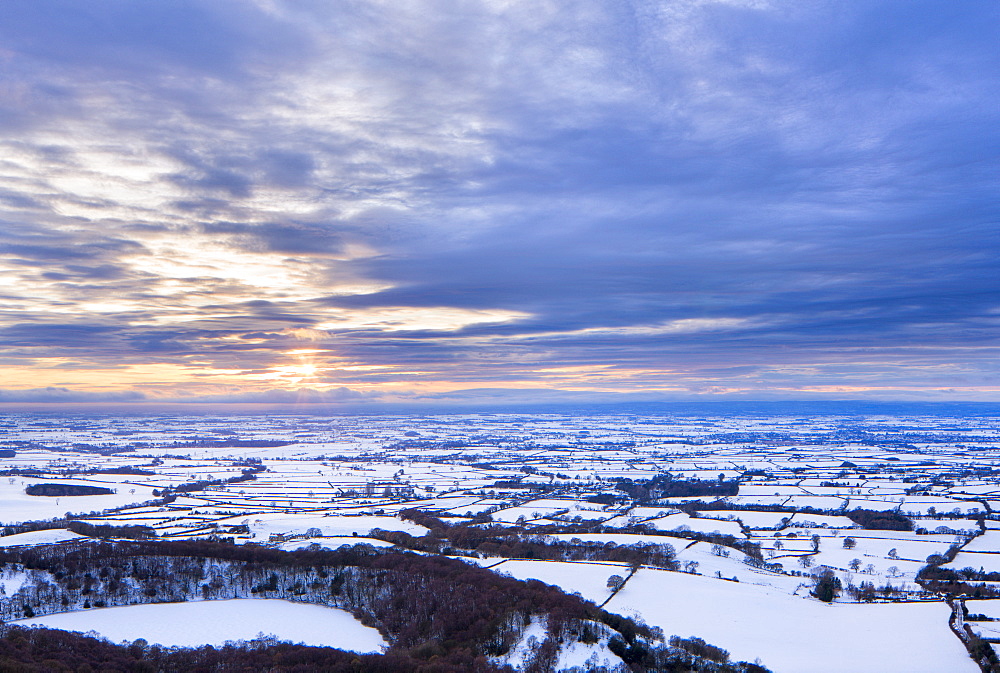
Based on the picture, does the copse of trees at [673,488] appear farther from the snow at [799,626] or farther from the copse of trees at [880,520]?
the snow at [799,626]

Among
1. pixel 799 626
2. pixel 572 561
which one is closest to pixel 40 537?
pixel 572 561

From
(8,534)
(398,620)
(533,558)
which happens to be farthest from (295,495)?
(398,620)

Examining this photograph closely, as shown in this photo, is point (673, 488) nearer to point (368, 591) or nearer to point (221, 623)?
point (368, 591)

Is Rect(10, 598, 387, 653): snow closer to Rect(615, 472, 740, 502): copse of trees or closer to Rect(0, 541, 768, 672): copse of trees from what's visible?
Rect(0, 541, 768, 672): copse of trees

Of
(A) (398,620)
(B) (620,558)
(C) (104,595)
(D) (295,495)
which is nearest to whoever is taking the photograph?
(A) (398,620)

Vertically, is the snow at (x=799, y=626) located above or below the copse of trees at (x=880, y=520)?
above

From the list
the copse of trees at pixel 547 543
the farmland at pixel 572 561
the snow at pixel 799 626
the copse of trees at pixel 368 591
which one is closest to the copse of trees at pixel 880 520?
the farmland at pixel 572 561

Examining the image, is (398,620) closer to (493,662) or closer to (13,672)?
(493,662)

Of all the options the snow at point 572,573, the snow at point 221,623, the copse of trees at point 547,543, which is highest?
the snow at point 572,573
